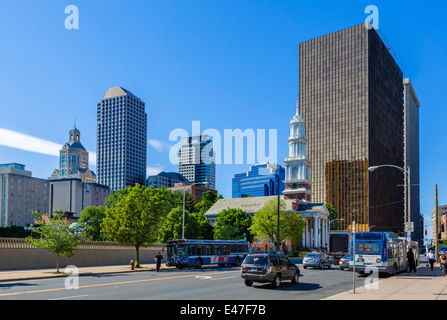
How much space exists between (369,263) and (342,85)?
13693 centimetres

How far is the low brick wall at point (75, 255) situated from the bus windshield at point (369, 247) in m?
26.3

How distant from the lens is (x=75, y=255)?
4362 cm

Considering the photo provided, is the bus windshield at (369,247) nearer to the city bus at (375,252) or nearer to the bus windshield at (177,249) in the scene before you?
the city bus at (375,252)

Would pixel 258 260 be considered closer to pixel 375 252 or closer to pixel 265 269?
pixel 265 269

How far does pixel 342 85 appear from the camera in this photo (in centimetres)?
16075

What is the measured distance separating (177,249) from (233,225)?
54.6 metres

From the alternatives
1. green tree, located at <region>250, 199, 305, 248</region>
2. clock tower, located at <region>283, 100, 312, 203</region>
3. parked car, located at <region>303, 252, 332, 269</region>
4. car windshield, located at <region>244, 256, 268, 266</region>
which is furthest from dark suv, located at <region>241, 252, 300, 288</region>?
clock tower, located at <region>283, 100, 312, 203</region>

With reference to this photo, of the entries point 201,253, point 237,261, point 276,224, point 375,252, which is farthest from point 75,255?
point 276,224

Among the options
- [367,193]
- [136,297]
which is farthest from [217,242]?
[367,193]

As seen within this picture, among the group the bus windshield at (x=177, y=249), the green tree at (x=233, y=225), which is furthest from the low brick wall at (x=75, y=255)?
the green tree at (x=233, y=225)

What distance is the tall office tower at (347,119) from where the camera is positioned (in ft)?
513

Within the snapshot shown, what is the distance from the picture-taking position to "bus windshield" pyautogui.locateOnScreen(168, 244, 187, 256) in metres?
42.9

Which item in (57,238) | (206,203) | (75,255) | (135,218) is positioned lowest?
(75,255)
